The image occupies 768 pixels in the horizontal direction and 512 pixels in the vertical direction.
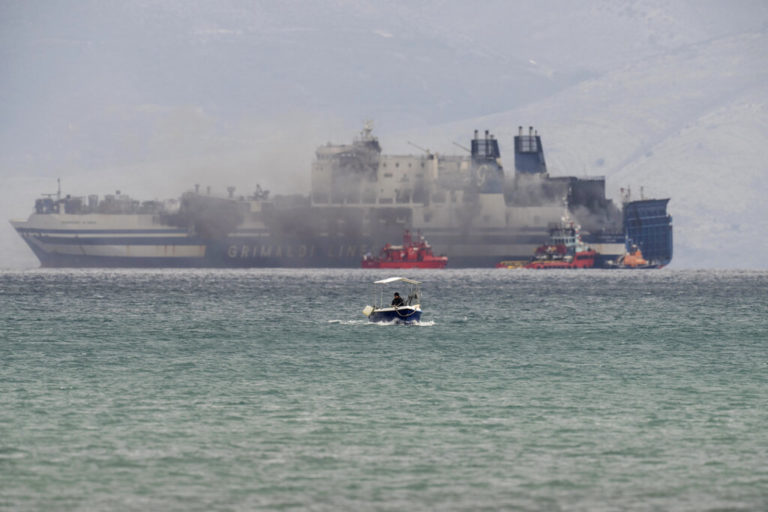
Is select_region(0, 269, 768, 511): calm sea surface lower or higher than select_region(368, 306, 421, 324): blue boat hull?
lower

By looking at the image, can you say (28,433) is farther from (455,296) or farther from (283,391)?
(455,296)

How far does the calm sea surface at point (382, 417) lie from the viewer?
25.7 m

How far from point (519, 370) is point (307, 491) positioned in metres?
24.6

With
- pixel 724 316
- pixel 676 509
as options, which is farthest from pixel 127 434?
pixel 724 316

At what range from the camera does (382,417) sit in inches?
1405

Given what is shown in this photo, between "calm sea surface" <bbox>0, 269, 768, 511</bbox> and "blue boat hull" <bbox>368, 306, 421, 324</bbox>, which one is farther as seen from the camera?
"blue boat hull" <bbox>368, 306, 421, 324</bbox>

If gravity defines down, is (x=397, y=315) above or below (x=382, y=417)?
above

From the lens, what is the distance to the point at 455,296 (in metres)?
118

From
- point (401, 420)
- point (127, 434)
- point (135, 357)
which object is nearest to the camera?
point (127, 434)

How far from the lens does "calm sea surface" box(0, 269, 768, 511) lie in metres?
25.7

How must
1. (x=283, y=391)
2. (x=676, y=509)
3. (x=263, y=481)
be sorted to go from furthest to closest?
(x=283, y=391) < (x=263, y=481) < (x=676, y=509)

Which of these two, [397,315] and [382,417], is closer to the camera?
[382,417]

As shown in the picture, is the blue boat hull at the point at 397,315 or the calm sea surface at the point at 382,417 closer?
the calm sea surface at the point at 382,417

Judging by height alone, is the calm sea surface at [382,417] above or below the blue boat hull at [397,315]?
below
